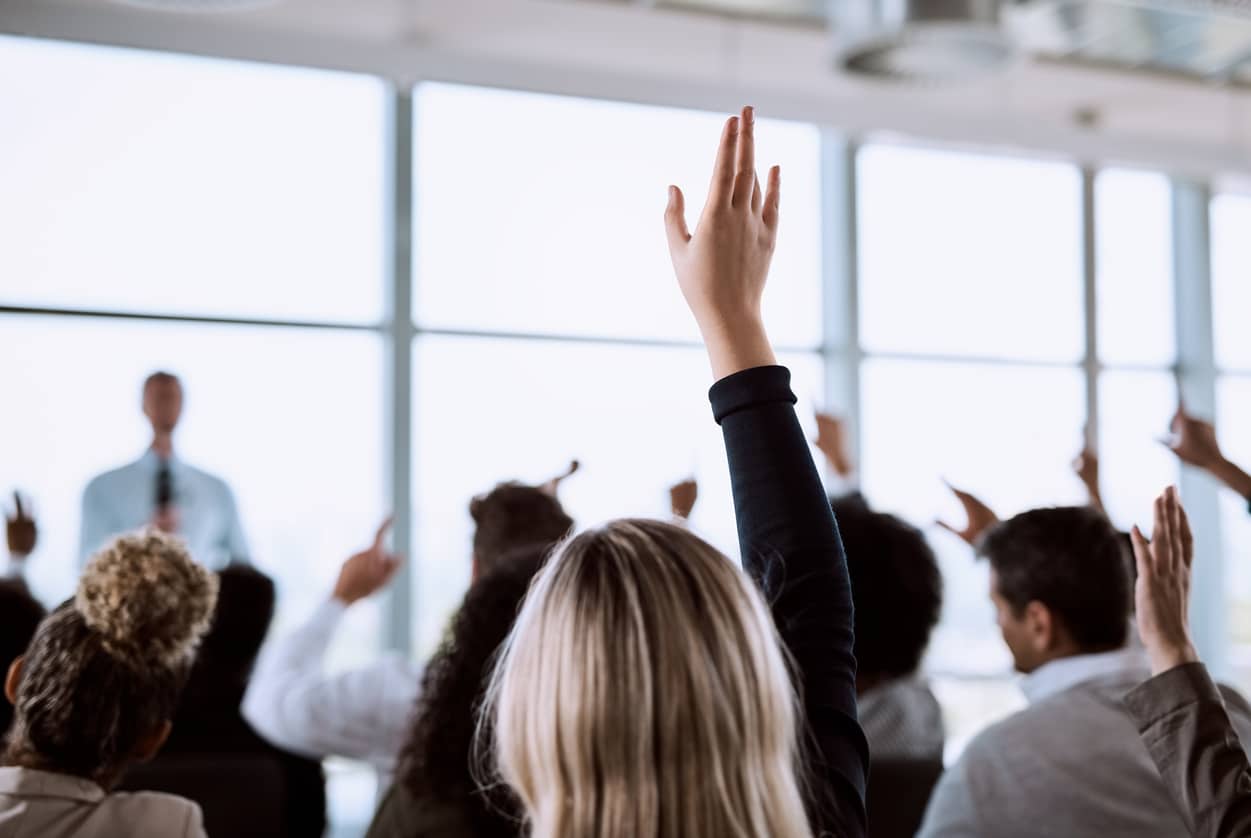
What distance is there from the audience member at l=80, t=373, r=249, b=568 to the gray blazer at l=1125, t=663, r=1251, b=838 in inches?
152

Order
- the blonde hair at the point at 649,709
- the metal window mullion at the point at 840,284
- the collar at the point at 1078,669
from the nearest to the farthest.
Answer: the blonde hair at the point at 649,709 < the collar at the point at 1078,669 < the metal window mullion at the point at 840,284

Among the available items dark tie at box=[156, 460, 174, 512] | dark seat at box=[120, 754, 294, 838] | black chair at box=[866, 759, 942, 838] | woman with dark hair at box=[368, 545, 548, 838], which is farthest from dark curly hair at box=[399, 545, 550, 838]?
dark tie at box=[156, 460, 174, 512]

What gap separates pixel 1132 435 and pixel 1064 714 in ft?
18.1

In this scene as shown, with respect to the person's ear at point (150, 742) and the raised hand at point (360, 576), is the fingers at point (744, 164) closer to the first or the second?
the person's ear at point (150, 742)

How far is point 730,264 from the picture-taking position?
3.45ft

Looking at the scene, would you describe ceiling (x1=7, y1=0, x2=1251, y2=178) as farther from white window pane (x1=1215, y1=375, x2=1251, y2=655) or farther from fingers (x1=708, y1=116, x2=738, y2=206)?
fingers (x1=708, y1=116, x2=738, y2=206)

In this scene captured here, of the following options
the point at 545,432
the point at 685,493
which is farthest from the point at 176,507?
the point at 685,493

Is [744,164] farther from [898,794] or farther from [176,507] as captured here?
[176,507]

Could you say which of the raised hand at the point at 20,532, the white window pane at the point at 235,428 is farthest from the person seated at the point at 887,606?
the white window pane at the point at 235,428

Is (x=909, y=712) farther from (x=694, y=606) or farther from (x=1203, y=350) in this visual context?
(x=1203, y=350)

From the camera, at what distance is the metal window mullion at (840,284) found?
19.9 feet

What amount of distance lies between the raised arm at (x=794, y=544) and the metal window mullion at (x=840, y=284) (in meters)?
5.10

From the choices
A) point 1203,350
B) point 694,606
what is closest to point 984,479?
point 1203,350

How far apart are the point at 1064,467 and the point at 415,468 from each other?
11.1 ft
